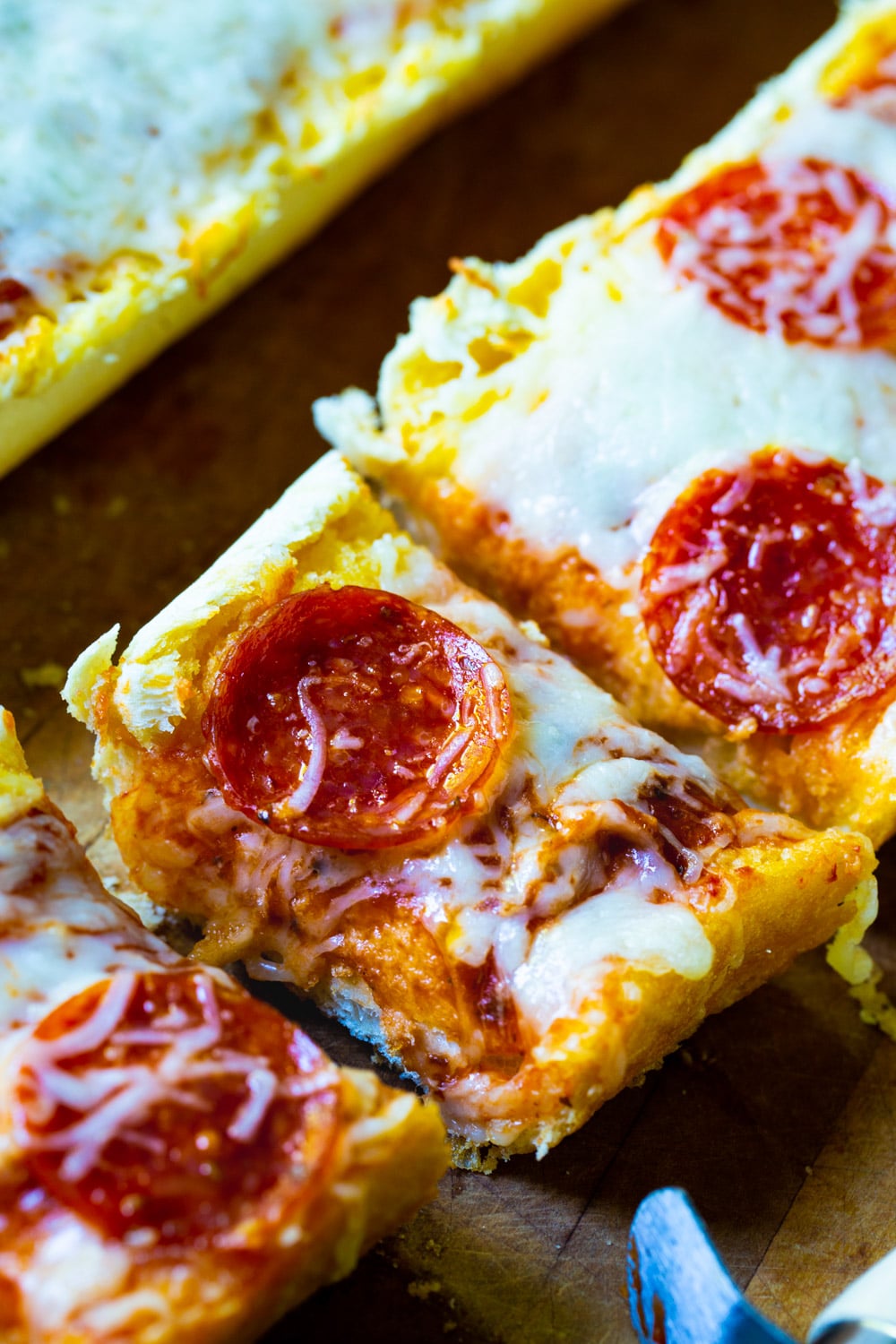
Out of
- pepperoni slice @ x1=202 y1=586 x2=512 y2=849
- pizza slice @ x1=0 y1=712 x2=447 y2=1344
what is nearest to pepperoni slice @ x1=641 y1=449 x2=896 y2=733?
pepperoni slice @ x1=202 y1=586 x2=512 y2=849

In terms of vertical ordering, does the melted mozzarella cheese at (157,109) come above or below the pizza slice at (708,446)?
above

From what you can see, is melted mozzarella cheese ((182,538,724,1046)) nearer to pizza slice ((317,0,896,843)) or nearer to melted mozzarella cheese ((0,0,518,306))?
pizza slice ((317,0,896,843))

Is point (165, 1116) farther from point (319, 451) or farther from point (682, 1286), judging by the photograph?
point (319, 451)

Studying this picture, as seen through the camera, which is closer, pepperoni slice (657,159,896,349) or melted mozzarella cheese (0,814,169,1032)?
melted mozzarella cheese (0,814,169,1032)

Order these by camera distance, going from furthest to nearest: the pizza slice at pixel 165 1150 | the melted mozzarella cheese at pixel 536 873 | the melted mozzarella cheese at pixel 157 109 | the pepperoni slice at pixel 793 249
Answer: the melted mozzarella cheese at pixel 157 109 → the pepperoni slice at pixel 793 249 → the melted mozzarella cheese at pixel 536 873 → the pizza slice at pixel 165 1150

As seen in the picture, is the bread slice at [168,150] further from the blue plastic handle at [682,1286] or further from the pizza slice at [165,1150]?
the blue plastic handle at [682,1286]

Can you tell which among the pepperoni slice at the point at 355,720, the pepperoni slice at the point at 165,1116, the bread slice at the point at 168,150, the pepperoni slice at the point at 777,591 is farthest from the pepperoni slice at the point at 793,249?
the pepperoni slice at the point at 165,1116

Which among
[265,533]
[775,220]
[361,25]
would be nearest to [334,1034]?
[265,533]
